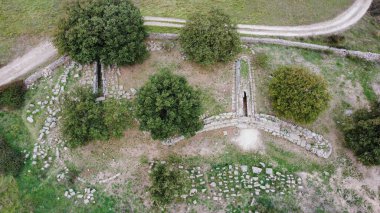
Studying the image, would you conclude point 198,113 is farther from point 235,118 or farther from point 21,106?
point 21,106

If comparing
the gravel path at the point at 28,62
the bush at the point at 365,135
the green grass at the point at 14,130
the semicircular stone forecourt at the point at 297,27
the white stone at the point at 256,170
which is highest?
the gravel path at the point at 28,62

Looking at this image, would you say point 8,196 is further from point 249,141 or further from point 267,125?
point 267,125

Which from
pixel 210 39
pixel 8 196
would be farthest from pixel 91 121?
pixel 210 39

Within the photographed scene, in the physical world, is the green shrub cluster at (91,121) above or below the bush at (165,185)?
above

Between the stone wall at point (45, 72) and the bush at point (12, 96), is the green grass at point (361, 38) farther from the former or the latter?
the bush at point (12, 96)

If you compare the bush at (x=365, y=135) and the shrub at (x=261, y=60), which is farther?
the shrub at (x=261, y=60)

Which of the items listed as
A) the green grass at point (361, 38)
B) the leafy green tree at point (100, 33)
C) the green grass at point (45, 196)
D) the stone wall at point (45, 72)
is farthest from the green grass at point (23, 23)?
the green grass at point (361, 38)

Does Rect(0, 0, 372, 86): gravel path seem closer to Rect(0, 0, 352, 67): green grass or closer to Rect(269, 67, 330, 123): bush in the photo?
Rect(0, 0, 352, 67): green grass
